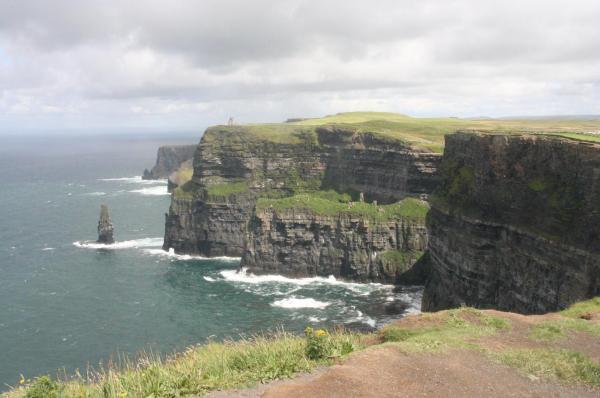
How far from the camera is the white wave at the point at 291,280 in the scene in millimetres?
89750

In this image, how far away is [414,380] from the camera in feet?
61.3

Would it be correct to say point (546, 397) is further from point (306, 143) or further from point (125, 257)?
point (306, 143)

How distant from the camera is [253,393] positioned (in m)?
18.5

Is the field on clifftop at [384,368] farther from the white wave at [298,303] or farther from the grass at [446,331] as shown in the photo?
the white wave at [298,303]

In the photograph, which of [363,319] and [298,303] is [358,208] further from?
[363,319]

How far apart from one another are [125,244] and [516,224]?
307 feet

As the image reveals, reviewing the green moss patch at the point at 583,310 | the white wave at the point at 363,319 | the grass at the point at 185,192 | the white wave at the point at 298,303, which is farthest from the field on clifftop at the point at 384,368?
the grass at the point at 185,192

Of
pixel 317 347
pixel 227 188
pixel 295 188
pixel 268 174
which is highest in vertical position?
pixel 317 347

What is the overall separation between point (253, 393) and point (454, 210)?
5052cm

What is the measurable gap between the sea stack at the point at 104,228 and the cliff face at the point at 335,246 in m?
38.1

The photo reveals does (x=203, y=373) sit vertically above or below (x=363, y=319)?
above

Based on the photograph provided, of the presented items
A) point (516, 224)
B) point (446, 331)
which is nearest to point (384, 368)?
point (446, 331)

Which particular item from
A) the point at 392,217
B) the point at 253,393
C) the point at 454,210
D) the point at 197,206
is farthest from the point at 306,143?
the point at 253,393

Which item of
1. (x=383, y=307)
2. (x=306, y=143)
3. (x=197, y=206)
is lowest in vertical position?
(x=383, y=307)
